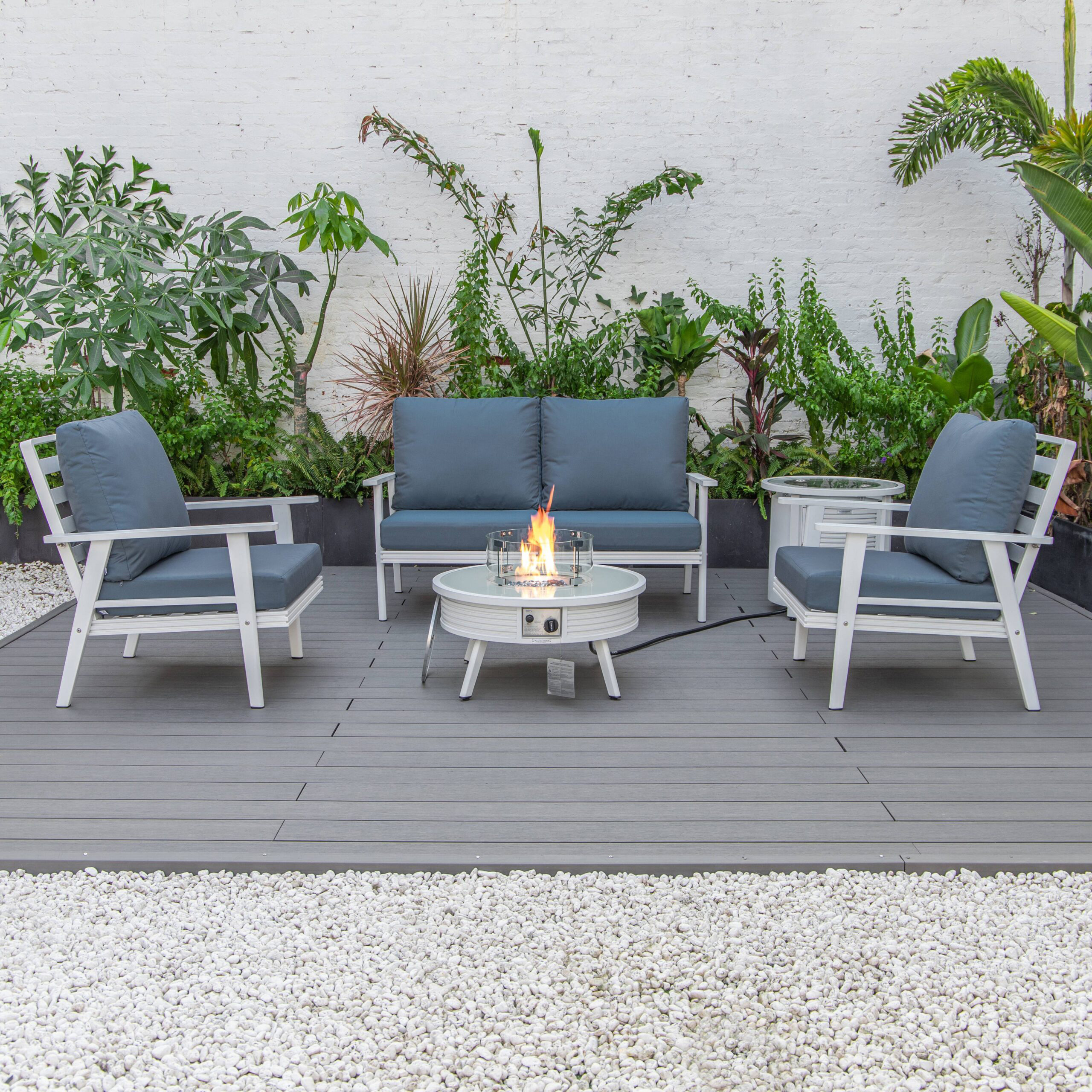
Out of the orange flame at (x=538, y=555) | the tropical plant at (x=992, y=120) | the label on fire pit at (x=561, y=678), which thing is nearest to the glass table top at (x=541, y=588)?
the orange flame at (x=538, y=555)

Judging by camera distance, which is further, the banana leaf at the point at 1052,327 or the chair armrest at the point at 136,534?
the banana leaf at the point at 1052,327

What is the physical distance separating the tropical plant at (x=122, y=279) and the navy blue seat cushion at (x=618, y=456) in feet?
6.26

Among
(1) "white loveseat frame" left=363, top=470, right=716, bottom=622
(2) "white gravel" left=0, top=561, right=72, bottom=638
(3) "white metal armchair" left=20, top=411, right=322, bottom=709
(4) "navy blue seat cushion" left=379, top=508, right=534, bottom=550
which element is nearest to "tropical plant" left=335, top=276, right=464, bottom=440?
(1) "white loveseat frame" left=363, top=470, right=716, bottom=622

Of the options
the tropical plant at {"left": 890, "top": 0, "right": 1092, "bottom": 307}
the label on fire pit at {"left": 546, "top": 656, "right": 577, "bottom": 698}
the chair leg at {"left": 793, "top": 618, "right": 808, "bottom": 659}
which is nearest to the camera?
the label on fire pit at {"left": 546, "top": 656, "right": 577, "bottom": 698}

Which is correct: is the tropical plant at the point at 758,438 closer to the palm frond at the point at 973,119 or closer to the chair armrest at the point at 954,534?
the palm frond at the point at 973,119

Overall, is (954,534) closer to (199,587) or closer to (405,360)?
(199,587)

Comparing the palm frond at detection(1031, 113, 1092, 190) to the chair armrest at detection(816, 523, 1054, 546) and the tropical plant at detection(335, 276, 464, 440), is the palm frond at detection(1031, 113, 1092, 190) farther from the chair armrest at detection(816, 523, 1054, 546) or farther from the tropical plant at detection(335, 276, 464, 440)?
the tropical plant at detection(335, 276, 464, 440)

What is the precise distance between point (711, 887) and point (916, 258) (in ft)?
16.6

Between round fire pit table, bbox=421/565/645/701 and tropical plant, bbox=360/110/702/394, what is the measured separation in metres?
2.62

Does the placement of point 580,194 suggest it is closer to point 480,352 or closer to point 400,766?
point 480,352

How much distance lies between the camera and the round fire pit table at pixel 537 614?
3184 mm

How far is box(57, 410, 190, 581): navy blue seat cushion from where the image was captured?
130 inches

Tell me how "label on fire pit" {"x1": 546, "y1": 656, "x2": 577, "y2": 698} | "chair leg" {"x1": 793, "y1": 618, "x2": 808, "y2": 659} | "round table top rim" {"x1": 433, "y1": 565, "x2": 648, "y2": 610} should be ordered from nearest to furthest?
"round table top rim" {"x1": 433, "y1": 565, "x2": 648, "y2": 610} → "label on fire pit" {"x1": 546, "y1": 656, "x2": 577, "y2": 698} → "chair leg" {"x1": 793, "y1": 618, "x2": 808, "y2": 659}

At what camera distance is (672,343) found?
5.76 metres
